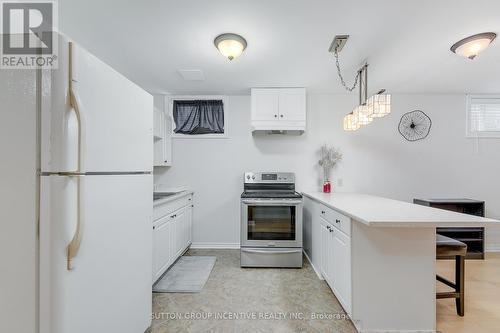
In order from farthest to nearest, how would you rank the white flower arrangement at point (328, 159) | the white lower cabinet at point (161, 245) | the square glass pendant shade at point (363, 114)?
the white flower arrangement at point (328, 159)
the white lower cabinet at point (161, 245)
the square glass pendant shade at point (363, 114)

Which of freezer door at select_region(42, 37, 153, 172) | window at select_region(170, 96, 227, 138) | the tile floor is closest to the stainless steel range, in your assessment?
the tile floor

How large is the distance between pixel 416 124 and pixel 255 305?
3.46 meters

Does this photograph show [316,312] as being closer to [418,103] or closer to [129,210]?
[129,210]

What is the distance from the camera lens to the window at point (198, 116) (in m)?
3.73

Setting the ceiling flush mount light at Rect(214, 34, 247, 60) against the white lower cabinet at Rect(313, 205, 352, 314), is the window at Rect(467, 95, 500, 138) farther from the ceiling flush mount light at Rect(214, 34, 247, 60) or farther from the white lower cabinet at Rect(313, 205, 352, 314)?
the ceiling flush mount light at Rect(214, 34, 247, 60)

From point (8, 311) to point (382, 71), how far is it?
3.63 metres

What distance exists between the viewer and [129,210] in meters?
1.51

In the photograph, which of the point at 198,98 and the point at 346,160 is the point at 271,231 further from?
the point at 198,98

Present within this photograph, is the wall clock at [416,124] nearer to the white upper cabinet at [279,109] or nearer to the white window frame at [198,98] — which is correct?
the white upper cabinet at [279,109]

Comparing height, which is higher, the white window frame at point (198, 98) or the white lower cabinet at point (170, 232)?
the white window frame at point (198, 98)

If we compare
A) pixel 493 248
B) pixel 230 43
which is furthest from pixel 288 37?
pixel 493 248

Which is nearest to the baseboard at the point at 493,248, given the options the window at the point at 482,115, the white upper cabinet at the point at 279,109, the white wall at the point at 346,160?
the white wall at the point at 346,160

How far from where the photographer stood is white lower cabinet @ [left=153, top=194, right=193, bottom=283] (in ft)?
8.04

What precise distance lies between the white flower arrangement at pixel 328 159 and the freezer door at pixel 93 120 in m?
2.70
